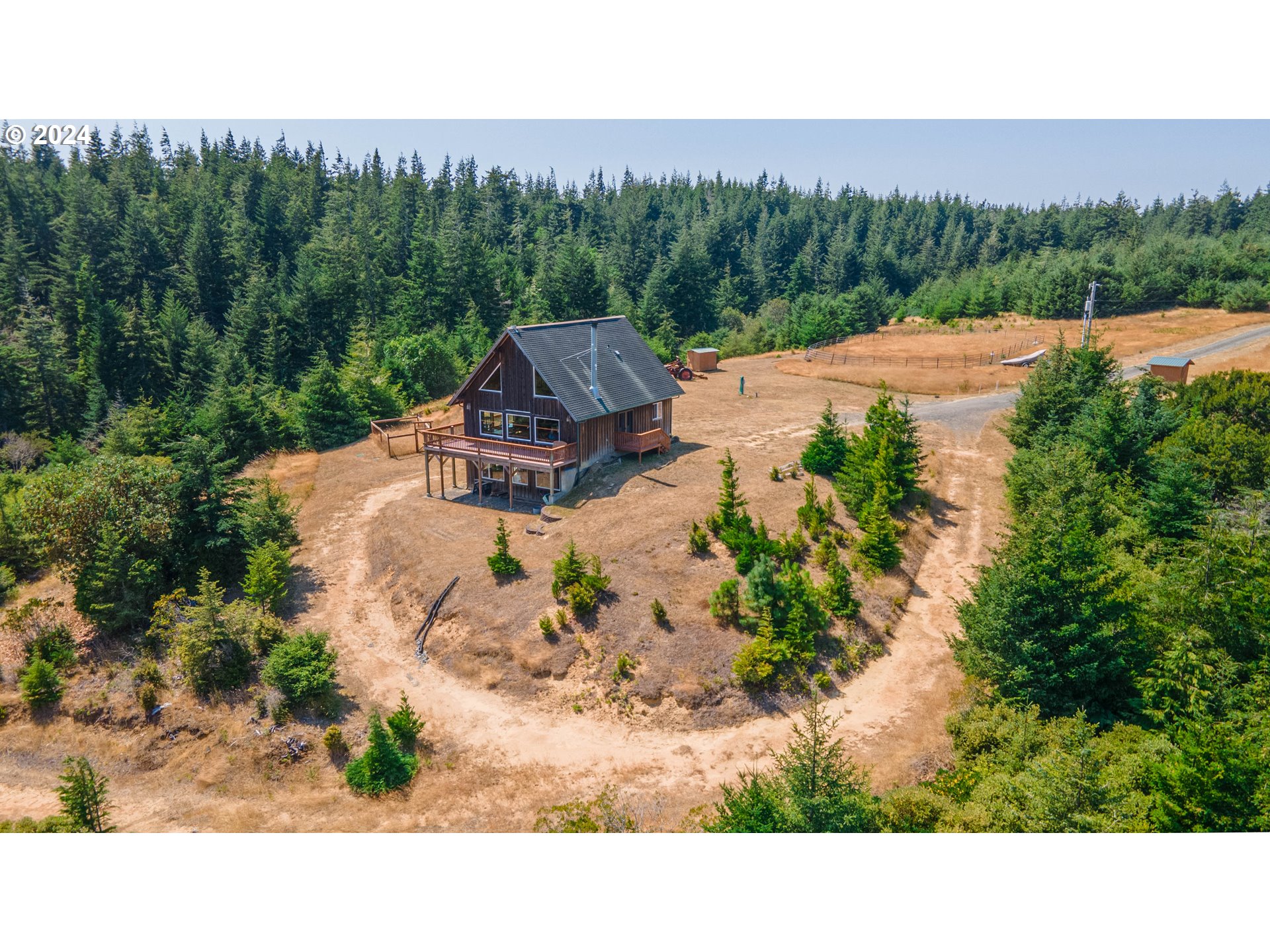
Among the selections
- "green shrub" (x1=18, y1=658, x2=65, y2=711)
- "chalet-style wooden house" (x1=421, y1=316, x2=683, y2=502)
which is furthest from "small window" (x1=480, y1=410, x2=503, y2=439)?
"green shrub" (x1=18, y1=658, x2=65, y2=711)

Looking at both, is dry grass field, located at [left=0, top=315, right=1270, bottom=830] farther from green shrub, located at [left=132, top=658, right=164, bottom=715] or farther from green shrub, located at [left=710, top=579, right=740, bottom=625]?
green shrub, located at [left=710, top=579, right=740, bottom=625]

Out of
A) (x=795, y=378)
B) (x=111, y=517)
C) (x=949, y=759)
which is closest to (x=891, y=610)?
(x=949, y=759)

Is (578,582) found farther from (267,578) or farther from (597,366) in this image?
(597,366)

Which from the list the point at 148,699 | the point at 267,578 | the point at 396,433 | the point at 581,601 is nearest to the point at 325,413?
the point at 396,433

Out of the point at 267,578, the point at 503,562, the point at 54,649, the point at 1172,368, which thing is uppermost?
the point at 1172,368

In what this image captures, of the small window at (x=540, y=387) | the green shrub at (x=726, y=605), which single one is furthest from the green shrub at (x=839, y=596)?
the small window at (x=540, y=387)
